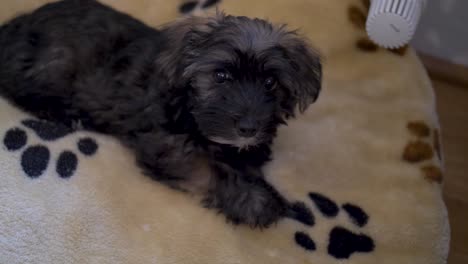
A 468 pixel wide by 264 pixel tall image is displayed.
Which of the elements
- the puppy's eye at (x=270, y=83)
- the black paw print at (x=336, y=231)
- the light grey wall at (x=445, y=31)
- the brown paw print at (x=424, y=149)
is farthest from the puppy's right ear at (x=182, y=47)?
the light grey wall at (x=445, y=31)

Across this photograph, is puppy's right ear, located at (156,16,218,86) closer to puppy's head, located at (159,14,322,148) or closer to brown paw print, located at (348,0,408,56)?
puppy's head, located at (159,14,322,148)

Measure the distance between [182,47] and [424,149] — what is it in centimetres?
113

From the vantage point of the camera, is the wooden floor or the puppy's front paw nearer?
the puppy's front paw

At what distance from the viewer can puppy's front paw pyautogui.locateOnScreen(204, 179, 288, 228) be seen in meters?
1.94

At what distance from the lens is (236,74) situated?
177 centimetres

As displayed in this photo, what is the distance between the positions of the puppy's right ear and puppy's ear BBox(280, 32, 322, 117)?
275mm

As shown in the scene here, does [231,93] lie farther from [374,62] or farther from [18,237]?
[374,62]

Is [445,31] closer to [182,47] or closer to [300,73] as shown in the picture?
[300,73]

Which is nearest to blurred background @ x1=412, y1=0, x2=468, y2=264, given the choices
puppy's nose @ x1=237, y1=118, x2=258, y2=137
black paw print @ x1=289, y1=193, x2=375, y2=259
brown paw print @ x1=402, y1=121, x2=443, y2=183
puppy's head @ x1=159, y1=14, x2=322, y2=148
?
brown paw print @ x1=402, y1=121, x2=443, y2=183

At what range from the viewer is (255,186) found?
2.02 meters

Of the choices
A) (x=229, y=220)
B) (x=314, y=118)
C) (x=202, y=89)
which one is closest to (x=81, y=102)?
(x=202, y=89)

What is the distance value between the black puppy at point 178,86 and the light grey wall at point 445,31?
1.64 m

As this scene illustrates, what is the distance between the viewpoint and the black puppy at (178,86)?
1.78 meters

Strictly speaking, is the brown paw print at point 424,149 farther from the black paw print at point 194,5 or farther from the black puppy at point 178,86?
the black paw print at point 194,5
